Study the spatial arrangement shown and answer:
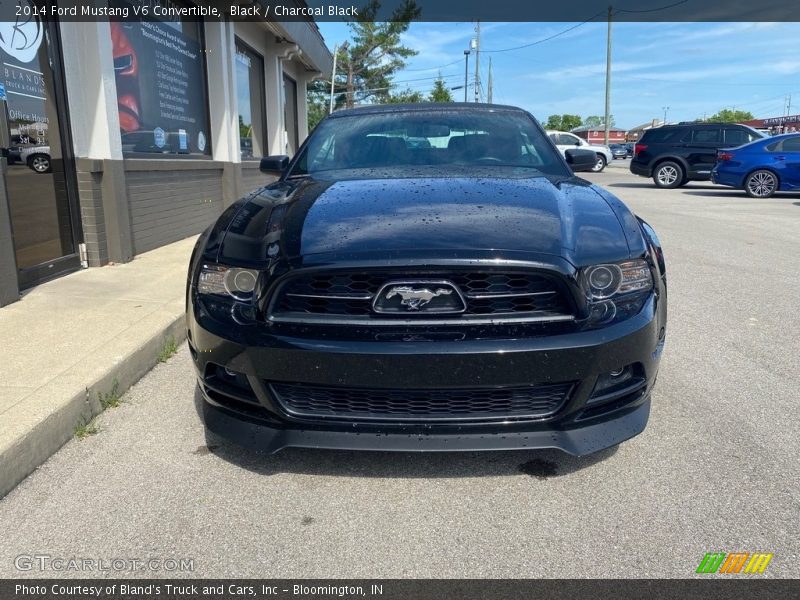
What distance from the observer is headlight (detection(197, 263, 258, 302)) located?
2.32 meters

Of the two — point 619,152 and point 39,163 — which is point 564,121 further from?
point 39,163

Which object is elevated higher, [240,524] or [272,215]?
[272,215]

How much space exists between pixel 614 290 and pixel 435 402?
771 millimetres

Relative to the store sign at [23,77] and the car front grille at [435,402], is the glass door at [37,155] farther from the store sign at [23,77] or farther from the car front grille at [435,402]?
the car front grille at [435,402]

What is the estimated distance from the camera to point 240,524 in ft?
7.20

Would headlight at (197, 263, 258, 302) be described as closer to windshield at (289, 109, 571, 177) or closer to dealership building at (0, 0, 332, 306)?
windshield at (289, 109, 571, 177)

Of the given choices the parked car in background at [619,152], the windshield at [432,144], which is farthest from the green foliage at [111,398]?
the parked car in background at [619,152]

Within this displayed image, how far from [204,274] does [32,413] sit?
1.01 m

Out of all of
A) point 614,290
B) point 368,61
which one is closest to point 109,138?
point 614,290

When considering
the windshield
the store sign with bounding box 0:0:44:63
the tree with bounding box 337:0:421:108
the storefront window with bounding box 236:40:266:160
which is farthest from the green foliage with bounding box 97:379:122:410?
the tree with bounding box 337:0:421:108

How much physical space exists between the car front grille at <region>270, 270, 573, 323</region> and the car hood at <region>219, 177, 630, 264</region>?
87 millimetres

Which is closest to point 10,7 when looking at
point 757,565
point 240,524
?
point 240,524

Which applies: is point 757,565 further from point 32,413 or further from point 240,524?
point 32,413

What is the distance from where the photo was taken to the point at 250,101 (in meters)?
12.0
